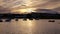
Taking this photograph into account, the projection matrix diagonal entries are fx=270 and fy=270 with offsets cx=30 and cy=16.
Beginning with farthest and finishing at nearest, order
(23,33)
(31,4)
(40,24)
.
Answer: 1. (40,24)
2. (31,4)
3. (23,33)

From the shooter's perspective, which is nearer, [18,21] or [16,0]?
[16,0]

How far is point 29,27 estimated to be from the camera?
277 inches

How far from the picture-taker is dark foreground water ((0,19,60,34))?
6.52 m

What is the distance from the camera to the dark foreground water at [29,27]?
6.52 metres

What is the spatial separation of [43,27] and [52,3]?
0.69 meters

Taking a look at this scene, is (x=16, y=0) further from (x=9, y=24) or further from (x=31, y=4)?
(x=9, y=24)

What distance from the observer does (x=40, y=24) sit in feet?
24.3

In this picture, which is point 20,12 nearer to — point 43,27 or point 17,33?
point 43,27

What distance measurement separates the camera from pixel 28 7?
23.7 feet

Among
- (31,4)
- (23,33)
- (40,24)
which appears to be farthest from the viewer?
(40,24)

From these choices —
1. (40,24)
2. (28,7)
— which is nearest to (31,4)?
(28,7)

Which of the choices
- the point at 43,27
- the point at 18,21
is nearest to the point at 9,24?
the point at 18,21

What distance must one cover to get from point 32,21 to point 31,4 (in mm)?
947

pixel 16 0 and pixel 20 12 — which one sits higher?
pixel 16 0
